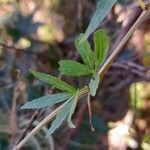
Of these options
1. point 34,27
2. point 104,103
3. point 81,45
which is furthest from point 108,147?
point 81,45

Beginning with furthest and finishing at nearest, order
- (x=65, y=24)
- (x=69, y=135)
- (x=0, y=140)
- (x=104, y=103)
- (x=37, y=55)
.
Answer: (x=65, y=24), (x=104, y=103), (x=37, y=55), (x=69, y=135), (x=0, y=140)

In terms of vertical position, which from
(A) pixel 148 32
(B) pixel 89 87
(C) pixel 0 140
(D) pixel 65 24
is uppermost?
(D) pixel 65 24

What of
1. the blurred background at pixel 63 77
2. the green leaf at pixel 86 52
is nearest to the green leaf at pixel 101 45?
the green leaf at pixel 86 52

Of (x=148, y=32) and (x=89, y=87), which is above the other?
(x=148, y=32)

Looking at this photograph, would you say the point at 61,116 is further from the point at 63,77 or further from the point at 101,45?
the point at 63,77

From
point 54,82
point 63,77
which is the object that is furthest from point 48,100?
point 63,77

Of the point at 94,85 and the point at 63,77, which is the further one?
the point at 63,77

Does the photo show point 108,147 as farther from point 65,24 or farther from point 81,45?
point 81,45
